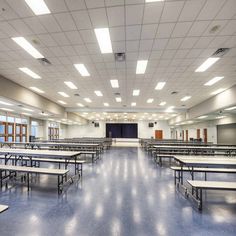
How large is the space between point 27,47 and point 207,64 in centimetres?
563

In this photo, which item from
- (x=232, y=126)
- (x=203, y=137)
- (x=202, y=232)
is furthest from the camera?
(x=203, y=137)

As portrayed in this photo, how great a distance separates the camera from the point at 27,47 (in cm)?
400

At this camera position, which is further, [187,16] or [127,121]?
[127,121]

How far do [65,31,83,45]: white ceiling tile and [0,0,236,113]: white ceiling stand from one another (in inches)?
0.6

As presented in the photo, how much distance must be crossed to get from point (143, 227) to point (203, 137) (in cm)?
1750

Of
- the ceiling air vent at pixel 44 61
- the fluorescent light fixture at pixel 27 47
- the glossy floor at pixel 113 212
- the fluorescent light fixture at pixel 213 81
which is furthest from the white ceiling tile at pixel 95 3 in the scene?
the fluorescent light fixture at pixel 213 81

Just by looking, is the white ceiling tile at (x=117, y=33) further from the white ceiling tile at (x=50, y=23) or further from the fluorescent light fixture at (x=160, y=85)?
the fluorescent light fixture at (x=160, y=85)

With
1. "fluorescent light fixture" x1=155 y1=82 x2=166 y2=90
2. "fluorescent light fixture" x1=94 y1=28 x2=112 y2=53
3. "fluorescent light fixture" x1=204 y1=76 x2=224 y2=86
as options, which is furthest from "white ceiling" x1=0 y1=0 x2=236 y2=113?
"fluorescent light fixture" x1=155 y1=82 x2=166 y2=90

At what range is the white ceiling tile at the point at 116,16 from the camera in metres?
2.73

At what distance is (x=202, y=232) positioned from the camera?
2.12 metres

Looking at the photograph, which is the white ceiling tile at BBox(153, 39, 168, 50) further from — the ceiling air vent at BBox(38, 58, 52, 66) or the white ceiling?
the ceiling air vent at BBox(38, 58, 52, 66)

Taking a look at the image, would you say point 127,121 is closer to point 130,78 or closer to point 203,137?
point 203,137

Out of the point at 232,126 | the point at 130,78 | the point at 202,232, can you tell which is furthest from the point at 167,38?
the point at 232,126

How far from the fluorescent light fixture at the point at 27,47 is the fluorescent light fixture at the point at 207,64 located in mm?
5244
